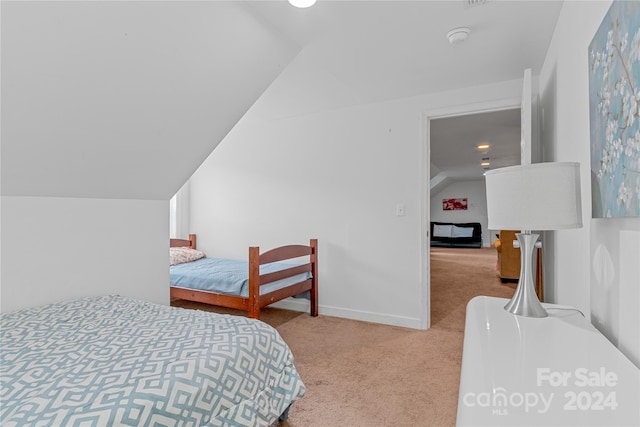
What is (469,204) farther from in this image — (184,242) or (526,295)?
(526,295)

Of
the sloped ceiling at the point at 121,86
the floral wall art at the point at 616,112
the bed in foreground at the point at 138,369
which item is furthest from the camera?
the sloped ceiling at the point at 121,86

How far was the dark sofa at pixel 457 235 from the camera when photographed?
925cm

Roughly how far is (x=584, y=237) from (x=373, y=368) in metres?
1.41

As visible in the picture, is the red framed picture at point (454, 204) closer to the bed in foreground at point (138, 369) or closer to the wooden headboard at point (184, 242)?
the wooden headboard at point (184, 242)

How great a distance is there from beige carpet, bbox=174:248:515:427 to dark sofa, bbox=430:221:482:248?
20.6 feet

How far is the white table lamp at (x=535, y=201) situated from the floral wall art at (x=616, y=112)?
0.08m

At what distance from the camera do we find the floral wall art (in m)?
Answer: 0.75

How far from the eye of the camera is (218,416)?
42.3 inches

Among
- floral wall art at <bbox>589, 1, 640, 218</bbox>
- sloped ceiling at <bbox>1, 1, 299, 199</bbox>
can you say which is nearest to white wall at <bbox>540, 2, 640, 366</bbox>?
floral wall art at <bbox>589, 1, 640, 218</bbox>

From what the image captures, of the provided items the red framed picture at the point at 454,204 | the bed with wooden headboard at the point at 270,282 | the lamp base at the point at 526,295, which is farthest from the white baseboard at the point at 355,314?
the red framed picture at the point at 454,204

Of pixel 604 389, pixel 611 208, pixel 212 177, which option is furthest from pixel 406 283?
pixel 212 177

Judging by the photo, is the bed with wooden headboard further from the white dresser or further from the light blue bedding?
the white dresser

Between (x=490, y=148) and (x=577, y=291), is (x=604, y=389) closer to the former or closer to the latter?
(x=577, y=291)

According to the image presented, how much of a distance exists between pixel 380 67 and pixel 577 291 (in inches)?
71.9
